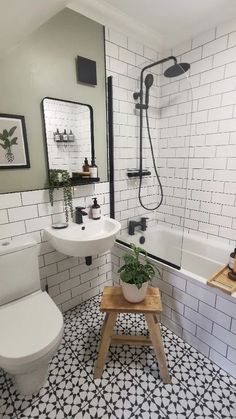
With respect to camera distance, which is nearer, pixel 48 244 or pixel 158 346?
pixel 158 346

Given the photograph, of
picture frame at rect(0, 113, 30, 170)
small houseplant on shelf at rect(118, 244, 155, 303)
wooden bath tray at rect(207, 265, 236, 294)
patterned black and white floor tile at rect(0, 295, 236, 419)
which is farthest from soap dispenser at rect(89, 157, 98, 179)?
patterned black and white floor tile at rect(0, 295, 236, 419)

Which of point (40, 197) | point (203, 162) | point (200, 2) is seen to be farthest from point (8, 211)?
point (200, 2)

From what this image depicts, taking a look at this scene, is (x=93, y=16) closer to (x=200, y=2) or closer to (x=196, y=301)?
(x=200, y=2)

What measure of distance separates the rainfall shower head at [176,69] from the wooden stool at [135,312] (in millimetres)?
2026

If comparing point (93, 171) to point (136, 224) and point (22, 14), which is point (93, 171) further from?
point (22, 14)

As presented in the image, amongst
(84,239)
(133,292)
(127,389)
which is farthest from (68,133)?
(127,389)

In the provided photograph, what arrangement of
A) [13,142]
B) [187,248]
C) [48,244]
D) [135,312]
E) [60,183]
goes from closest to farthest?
[135,312] → [13,142] → [60,183] → [48,244] → [187,248]

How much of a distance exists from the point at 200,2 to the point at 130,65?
0.69 m

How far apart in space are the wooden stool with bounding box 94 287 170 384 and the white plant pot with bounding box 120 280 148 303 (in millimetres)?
30

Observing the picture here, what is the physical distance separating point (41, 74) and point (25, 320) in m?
1.63

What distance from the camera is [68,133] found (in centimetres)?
177

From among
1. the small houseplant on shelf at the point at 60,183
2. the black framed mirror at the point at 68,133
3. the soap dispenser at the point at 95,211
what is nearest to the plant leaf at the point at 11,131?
the black framed mirror at the point at 68,133

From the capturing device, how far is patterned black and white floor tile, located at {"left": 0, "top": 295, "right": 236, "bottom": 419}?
1.26 m

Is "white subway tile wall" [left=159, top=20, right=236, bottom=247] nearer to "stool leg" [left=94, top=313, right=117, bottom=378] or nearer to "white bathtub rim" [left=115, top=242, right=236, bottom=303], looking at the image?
"white bathtub rim" [left=115, top=242, right=236, bottom=303]
